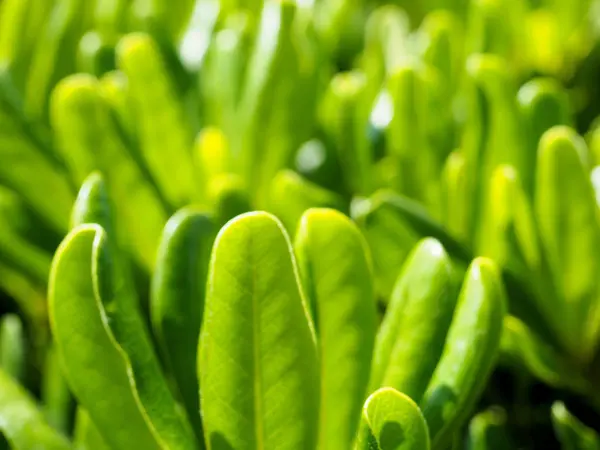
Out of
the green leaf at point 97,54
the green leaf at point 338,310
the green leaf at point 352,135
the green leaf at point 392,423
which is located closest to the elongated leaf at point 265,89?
the green leaf at point 352,135

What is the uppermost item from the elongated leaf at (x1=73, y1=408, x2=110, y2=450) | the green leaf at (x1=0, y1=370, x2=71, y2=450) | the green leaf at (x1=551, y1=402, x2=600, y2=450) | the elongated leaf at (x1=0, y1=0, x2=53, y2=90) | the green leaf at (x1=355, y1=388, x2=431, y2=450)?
the elongated leaf at (x1=0, y1=0, x2=53, y2=90)

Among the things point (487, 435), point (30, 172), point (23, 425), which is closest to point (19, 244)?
point (30, 172)

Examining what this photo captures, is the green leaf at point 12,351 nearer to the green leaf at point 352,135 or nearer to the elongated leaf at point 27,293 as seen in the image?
the elongated leaf at point 27,293

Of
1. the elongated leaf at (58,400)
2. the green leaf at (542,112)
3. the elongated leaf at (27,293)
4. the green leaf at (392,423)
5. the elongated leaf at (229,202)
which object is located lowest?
the elongated leaf at (58,400)

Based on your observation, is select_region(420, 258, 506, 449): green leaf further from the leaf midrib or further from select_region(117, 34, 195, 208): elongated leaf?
select_region(117, 34, 195, 208): elongated leaf

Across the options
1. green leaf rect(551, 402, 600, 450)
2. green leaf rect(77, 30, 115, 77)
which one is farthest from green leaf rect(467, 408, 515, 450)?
green leaf rect(77, 30, 115, 77)
